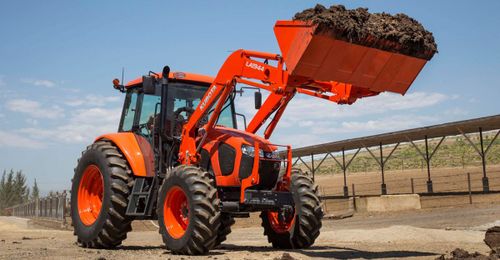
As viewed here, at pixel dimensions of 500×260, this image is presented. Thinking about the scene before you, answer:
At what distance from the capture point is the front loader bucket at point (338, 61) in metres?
6.93

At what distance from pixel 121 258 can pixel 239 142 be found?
245cm

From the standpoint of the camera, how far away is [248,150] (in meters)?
8.48

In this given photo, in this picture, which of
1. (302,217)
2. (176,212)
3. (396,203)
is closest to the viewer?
(176,212)

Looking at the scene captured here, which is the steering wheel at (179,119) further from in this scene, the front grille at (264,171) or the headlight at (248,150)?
the front grille at (264,171)

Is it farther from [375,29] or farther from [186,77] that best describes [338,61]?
[186,77]

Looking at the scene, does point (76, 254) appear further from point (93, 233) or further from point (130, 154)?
point (130, 154)

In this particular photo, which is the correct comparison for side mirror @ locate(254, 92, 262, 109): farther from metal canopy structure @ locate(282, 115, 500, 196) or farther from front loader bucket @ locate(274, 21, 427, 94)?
metal canopy structure @ locate(282, 115, 500, 196)

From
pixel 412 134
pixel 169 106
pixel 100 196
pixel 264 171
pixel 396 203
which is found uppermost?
pixel 412 134

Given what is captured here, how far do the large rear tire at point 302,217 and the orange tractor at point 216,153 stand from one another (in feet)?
0.06

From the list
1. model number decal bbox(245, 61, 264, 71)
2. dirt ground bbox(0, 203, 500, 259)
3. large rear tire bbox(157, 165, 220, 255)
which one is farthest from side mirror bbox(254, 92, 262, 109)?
dirt ground bbox(0, 203, 500, 259)

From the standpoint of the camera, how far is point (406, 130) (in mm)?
26109

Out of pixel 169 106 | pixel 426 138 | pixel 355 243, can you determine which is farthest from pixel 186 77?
pixel 426 138

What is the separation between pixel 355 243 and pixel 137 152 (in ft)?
15.6

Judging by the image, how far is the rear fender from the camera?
30.4 ft
